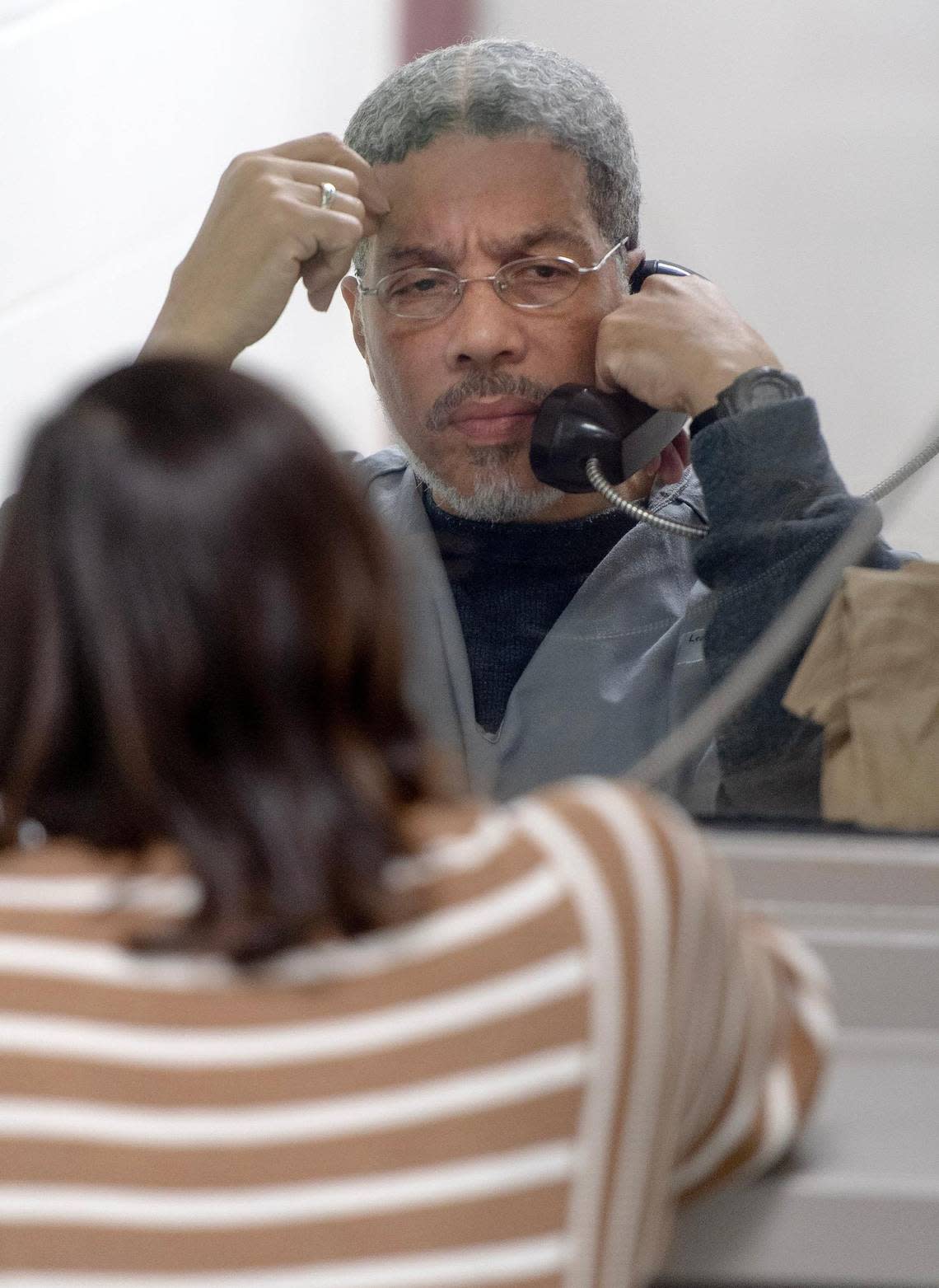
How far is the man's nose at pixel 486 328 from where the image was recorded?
1386mm

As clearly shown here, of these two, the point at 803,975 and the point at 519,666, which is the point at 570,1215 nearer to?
the point at 803,975

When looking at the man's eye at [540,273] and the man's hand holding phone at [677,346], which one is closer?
the man's hand holding phone at [677,346]

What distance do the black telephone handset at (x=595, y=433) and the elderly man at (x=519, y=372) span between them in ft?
0.07

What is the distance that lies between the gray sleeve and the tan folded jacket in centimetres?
3

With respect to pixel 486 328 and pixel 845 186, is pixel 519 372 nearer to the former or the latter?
pixel 486 328

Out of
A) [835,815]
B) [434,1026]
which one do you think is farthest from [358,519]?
[835,815]

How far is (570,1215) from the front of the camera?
577 millimetres

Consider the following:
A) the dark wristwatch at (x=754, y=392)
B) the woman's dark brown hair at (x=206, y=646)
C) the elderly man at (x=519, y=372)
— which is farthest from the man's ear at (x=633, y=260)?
the woman's dark brown hair at (x=206, y=646)

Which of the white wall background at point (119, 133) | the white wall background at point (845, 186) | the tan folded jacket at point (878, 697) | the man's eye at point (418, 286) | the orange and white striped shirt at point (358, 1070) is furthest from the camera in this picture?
the man's eye at point (418, 286)

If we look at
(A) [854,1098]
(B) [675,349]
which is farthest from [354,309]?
(A) [854,1098]

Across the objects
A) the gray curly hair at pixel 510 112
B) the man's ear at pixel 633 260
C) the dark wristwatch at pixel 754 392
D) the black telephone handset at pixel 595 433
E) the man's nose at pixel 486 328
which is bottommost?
the black telephone handset at pixel 595 433

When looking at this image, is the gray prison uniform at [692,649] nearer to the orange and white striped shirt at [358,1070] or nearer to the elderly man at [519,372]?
the elderly man at [519,372]

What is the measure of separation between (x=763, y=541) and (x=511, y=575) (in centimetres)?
31

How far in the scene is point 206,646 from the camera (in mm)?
576
